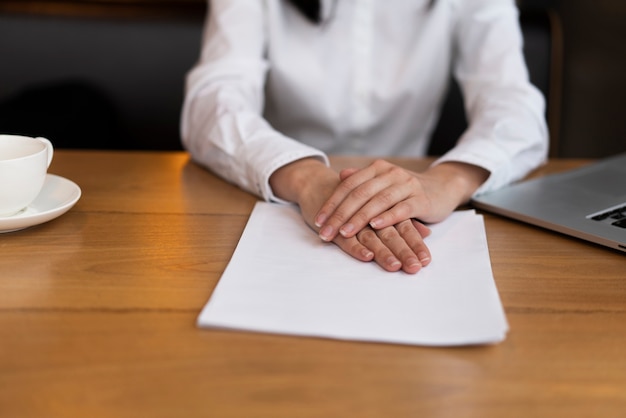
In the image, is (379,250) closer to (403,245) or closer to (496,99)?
(403,245)

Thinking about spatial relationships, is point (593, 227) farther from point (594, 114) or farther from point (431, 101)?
point (594, 114)

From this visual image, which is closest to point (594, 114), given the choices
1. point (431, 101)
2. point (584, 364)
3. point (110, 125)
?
point (431, 101)

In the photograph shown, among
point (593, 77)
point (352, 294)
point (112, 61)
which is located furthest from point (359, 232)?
point (593, 77)

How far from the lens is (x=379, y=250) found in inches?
25.0

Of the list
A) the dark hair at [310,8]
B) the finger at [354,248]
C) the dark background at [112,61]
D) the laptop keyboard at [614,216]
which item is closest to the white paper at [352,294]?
the finger at [354,248]

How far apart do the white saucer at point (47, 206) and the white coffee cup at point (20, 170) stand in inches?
0.6

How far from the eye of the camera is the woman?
73 centimetres

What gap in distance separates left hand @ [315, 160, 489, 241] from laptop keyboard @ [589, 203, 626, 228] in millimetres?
145

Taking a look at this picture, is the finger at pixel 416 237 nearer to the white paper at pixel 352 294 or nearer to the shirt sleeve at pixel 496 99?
the white paper at pixel 352 294

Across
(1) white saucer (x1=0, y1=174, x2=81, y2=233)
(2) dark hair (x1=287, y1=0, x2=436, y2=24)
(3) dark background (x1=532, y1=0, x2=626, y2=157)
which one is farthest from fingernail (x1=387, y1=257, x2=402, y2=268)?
(3) dark background (x1=532, y1=0, x2=626, y2=157)

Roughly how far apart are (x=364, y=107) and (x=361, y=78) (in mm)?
55

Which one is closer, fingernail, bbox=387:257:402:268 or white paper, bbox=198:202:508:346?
white paper, bbox=198:202:508:346

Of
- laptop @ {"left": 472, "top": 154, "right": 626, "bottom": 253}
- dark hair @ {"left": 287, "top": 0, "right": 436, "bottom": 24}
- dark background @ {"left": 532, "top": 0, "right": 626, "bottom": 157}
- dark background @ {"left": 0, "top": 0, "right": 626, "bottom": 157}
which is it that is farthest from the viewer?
dark background @ {"left": 532, "top": 0, "right": 626, "bottom": 157}

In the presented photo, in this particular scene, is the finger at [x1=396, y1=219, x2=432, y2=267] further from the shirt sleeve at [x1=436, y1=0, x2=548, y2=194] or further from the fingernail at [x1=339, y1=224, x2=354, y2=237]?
the shirt sleeve at [x1=436, y1=0, x2=548, y2=194]
